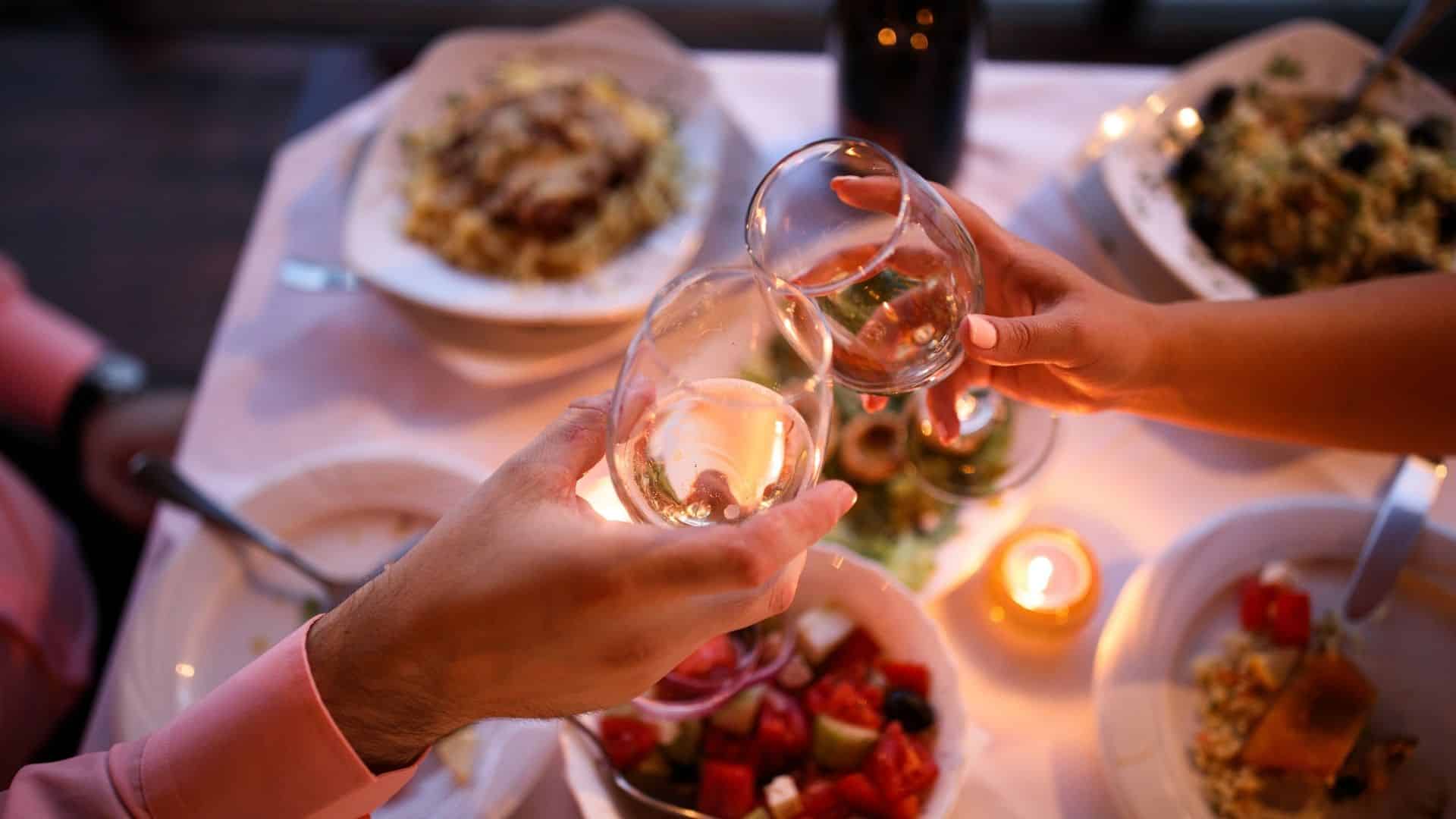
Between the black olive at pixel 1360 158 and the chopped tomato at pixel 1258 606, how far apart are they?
91cm

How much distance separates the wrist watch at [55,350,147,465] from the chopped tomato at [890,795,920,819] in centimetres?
220

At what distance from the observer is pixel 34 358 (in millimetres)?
2451

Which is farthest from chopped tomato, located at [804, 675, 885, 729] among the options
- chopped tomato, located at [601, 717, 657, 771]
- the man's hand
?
the man's hand

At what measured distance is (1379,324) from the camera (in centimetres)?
141

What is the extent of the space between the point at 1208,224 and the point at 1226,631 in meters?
0.80

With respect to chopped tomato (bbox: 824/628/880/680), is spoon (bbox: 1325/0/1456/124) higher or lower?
higher

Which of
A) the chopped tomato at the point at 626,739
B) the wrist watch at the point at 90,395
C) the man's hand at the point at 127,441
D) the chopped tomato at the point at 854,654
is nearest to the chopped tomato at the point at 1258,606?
the chopped tomato at the point at 854,654

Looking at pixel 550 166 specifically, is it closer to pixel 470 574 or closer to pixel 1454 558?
pixel 470 574

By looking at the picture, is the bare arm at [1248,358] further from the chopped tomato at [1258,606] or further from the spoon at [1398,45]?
the spoon at [1398,45]

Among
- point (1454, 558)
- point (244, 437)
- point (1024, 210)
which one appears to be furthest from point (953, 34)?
point (244, 437)

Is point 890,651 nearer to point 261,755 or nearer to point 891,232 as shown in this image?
point 891,232

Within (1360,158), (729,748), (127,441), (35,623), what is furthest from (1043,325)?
(127,441)

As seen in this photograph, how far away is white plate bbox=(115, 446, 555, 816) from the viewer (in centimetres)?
144

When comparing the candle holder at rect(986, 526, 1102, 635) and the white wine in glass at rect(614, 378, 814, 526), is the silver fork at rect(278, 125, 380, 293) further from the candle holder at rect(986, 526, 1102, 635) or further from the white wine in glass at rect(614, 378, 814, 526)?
the candle holder at rect(986, 526, 1102, 635)
